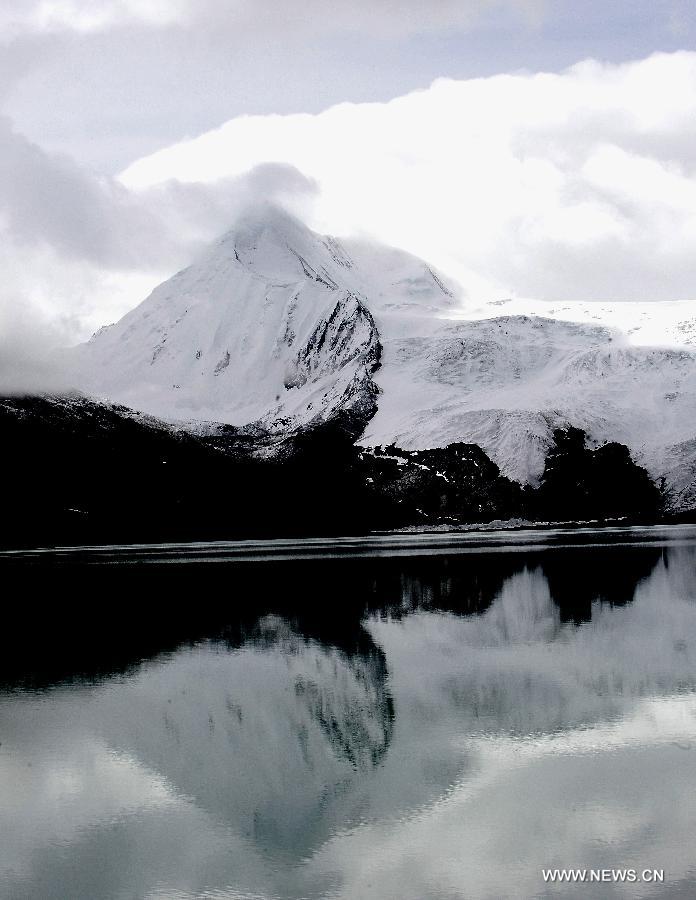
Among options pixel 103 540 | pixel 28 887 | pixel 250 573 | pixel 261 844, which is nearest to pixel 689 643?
pixel 261 844

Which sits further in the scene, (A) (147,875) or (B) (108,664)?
(B) (108,664)

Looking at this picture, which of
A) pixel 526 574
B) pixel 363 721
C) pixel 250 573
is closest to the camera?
pixel 363 721

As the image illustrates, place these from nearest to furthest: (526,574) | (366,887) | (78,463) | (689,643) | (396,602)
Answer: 1. (366,887)
2. (689,643)
3. (396,602)
4. (526,574)
5. (78,463)

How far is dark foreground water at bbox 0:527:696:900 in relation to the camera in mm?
13945

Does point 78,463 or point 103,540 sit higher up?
point 78,463

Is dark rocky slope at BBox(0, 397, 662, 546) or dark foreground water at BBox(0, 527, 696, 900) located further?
dark rocky slope at BBox(0, 397, 662, 546)

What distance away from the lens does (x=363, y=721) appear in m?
21.9

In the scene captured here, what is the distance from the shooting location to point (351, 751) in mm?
19594

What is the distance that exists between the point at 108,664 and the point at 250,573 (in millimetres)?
31351

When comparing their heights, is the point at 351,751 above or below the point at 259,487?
below

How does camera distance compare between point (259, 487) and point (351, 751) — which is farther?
point (259, 487)

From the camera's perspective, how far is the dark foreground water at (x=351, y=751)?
1395cm

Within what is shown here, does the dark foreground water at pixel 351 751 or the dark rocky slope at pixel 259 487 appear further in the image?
the dark rocky slope at pixel 259 487

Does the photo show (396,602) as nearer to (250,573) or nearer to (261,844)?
(250,573)
